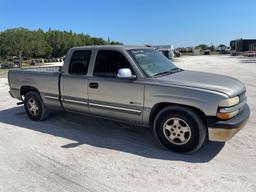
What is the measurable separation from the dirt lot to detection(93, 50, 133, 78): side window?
133 cm

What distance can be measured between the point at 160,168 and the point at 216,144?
4.65 ft

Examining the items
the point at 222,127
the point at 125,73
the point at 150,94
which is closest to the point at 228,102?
the point at 222,127

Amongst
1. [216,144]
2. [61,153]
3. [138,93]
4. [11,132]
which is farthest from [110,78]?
[11,132]

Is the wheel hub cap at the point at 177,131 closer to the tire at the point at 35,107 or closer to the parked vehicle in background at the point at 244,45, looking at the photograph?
the tire at the point at 35,107

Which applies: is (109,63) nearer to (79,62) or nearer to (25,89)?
(79,62)

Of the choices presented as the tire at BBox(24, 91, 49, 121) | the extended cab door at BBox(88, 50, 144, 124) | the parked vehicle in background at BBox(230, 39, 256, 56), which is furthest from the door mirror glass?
the parked vehicle in background at BBox(230, 39, 256, 56)

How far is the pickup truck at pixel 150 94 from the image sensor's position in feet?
13.7

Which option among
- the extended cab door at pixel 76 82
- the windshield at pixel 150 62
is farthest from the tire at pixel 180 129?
the extended cab door at pixel 76 82

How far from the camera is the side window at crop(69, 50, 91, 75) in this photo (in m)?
5.54

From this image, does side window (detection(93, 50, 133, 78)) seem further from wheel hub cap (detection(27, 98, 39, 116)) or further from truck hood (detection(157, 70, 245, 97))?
wheel hub cap (detection(27, 98, 39, 116))

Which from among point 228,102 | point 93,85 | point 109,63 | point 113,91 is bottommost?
point 228,102

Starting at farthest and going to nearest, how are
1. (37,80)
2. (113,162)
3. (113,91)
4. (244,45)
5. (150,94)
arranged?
(244,45) < (37,80) < (113,91) < (150,94) < (113,162)

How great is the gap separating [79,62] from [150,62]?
1.58 m

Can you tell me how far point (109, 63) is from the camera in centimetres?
523
